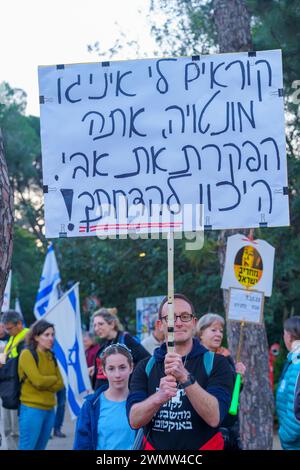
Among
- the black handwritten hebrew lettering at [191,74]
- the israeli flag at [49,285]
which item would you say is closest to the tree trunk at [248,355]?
the black handwritten hebrew lettering at [191,74]

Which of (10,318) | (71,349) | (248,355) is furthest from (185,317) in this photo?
(10,318)

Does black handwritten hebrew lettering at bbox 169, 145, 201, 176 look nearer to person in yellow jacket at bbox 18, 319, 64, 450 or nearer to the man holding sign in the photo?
the man holding sign

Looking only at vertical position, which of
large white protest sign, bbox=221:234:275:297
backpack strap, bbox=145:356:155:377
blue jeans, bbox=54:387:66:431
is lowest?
blue jeans, bbox=54:387:66:431

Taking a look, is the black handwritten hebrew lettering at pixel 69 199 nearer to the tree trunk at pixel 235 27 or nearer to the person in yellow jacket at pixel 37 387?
the tree trunk at pixel 235 27

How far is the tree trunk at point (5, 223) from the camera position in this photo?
3.78 metres

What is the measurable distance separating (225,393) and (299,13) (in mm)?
5867

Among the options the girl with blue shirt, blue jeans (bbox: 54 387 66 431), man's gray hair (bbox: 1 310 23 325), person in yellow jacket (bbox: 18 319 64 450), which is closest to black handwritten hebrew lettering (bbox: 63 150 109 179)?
the girl with blue shirt

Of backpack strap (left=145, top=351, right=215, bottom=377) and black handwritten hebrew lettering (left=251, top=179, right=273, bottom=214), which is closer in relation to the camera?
backpack strap (left=145, top=351, right=215, bottom=377)

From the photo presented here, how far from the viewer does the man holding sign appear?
172 inches

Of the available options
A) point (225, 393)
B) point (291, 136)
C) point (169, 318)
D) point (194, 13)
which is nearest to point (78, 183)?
point (169, 318)

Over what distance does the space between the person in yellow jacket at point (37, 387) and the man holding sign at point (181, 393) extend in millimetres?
5170

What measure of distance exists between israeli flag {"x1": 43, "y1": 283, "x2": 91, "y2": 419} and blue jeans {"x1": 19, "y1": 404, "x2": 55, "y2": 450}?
0.42 m

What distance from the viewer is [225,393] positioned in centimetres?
458
